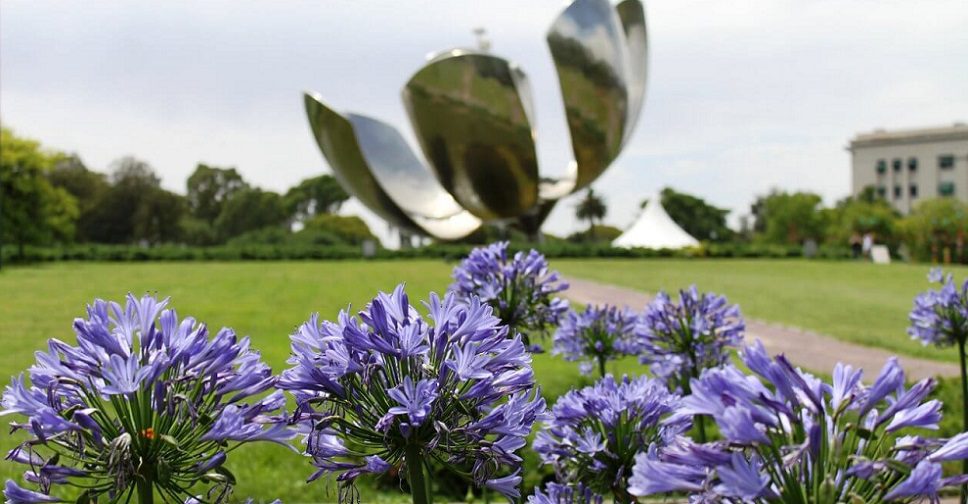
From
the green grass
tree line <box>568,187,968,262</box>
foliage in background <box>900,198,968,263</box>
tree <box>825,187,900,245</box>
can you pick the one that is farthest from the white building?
the green grass

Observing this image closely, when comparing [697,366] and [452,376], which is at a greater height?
[452,376]

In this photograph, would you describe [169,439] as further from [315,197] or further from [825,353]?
[315,197]

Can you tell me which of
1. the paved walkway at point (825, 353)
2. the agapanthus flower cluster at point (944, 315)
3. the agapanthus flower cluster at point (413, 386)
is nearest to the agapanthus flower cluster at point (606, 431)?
the agapanthus flower cluster at point (413, 386)

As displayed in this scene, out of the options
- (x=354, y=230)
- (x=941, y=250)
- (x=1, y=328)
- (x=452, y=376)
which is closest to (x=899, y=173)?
(x=941, y=250)

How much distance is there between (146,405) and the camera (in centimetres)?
137

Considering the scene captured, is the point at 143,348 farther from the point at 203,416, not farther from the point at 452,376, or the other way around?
the point at 452,376

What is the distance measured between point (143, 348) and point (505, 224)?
21.3 metres

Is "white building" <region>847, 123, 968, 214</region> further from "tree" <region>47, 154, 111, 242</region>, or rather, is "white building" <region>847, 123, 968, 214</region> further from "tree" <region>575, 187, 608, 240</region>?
"tree" <region>47, 154, 111, 242</region>

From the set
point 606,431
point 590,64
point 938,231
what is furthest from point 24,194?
point 938,231

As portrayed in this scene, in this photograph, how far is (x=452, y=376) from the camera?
1495 mm

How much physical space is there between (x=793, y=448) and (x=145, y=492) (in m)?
0.96

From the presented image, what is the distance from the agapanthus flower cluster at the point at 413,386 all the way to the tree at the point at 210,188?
76.5 m

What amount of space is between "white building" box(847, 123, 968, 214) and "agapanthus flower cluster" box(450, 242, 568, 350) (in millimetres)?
95066

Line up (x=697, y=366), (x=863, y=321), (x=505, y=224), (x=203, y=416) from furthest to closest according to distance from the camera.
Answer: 1. (x=505, y=224)
2. (x=863, y=321)
3. (x=697, y=366)
4. (x=203, y=416)
